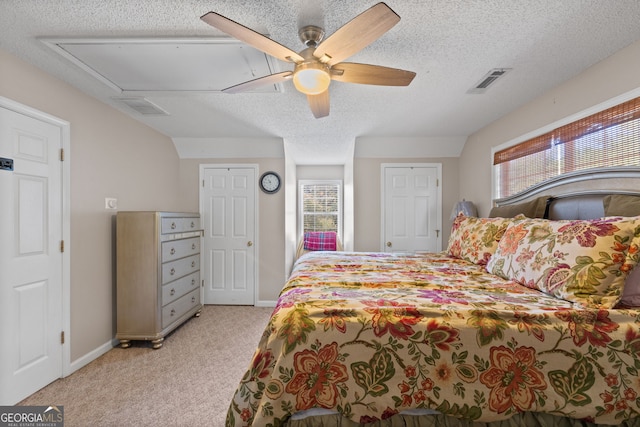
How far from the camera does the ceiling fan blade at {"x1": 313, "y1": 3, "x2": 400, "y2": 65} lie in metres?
1.13

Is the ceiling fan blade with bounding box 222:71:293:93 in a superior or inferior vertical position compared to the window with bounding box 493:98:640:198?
superior

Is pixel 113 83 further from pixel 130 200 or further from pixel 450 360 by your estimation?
pixel 450 360

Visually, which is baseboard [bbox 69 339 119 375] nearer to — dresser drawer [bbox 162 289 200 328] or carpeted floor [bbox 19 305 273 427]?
carpeted floor [bbox 19 305 273 427]

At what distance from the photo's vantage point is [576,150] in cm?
212

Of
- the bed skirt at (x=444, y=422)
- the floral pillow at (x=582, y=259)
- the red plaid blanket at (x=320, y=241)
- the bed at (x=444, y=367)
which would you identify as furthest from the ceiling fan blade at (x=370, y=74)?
the red plaid blanket at (x=320, y=241)

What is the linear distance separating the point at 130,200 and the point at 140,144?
0.68 metres

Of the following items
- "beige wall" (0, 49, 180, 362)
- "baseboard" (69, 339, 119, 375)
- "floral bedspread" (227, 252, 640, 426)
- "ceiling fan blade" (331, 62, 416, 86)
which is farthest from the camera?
"baseboard" (69, 339, 119, 375)

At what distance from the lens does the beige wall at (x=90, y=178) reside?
2.02 m

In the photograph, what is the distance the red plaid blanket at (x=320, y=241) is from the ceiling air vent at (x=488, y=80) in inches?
132

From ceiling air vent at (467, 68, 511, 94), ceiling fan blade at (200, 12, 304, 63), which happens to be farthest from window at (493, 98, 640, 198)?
ceiling fan blade at (200, 12, 304, 63)

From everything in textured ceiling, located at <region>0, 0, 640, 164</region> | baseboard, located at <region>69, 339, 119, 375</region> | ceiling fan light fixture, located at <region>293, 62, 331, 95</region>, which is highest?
textured ceiling, located at <region>0, 0, 640, 164</region>

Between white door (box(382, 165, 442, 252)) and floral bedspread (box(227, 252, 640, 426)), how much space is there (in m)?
2.87

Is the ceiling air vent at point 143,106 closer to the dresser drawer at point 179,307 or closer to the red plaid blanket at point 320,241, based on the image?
the dresser drawer at point 179,307

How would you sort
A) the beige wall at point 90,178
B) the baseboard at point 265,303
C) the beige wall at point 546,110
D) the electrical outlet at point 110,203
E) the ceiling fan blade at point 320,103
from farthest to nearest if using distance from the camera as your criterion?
the baseboard at point 265,303 → the electrical outlet at point 110,203 → the beige wall at point 90,178 → the ceiling fan blade at point 320,103 → the beige wall at point 546,110
